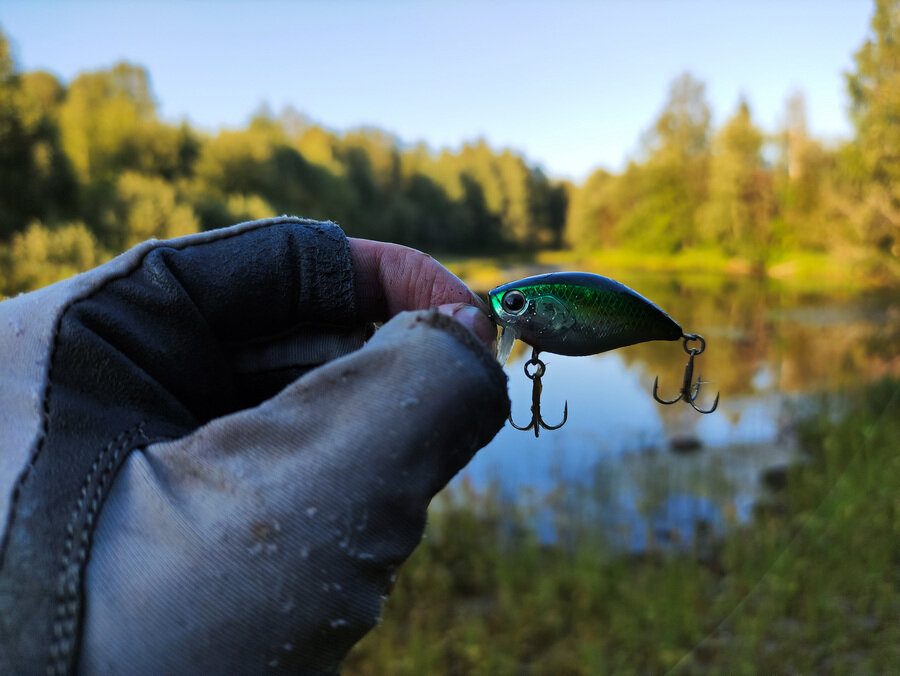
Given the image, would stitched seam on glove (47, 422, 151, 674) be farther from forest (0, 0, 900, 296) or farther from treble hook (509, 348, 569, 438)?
forest (0, 0, 900, 296)

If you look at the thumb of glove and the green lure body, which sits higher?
the green lure body

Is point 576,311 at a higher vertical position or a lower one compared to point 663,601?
higher

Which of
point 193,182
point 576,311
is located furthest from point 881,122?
point 193,182

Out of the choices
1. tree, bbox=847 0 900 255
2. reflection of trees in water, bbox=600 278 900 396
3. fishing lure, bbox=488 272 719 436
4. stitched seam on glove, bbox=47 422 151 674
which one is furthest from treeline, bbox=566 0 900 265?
stitched seam on glove, bbox=47 422 151 674

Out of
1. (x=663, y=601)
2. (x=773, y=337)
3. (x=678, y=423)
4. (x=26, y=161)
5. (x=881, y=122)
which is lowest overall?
(x=678, y=423)

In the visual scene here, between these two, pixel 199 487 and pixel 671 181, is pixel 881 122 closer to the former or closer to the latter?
pixel 671 181

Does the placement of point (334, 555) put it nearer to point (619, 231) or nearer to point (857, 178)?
point (857, 178)

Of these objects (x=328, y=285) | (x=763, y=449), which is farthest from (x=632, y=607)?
(x=763, y=449)
